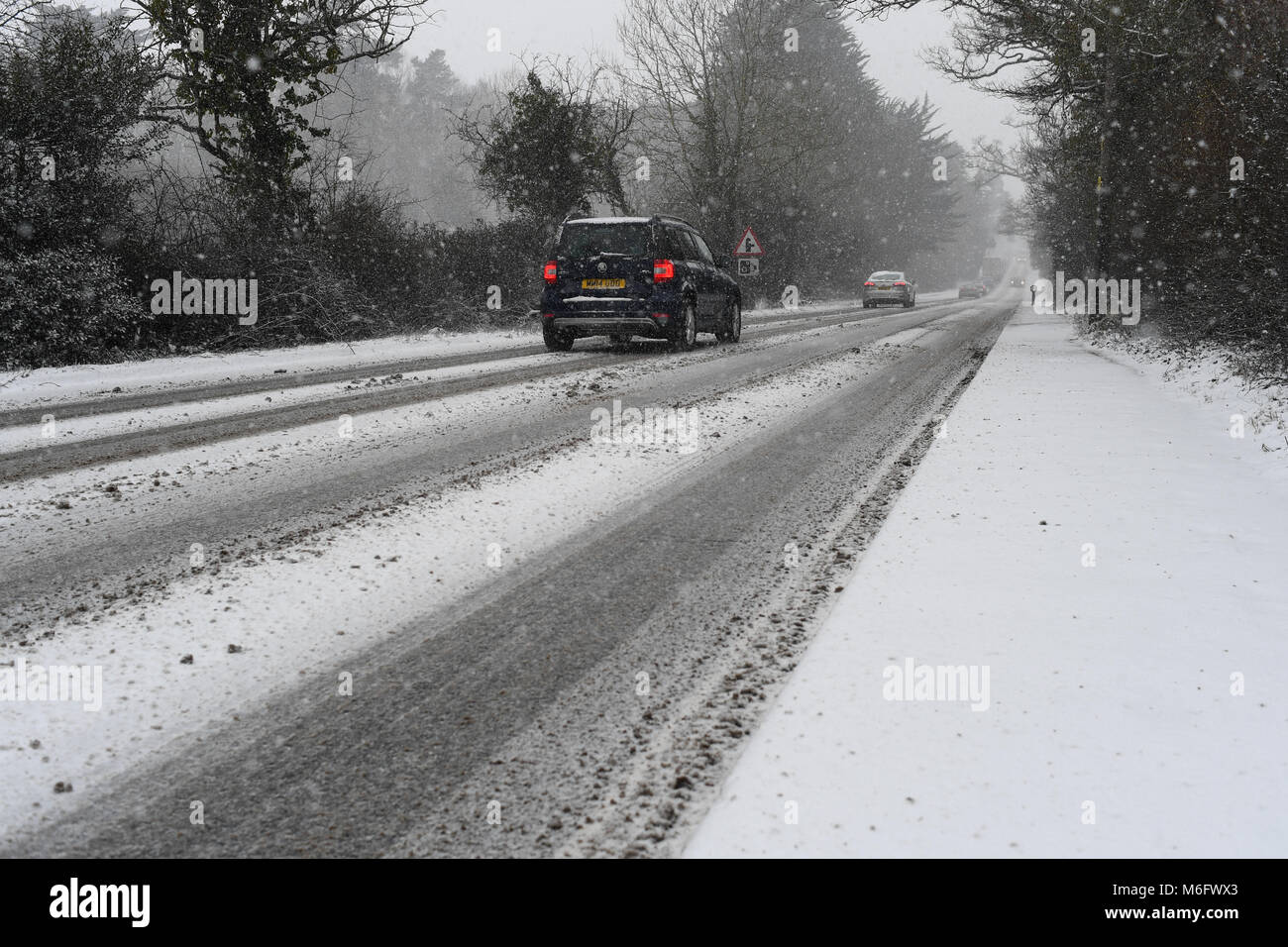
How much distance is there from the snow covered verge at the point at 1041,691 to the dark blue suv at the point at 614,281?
873 cm

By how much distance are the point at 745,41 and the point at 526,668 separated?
3420 cm

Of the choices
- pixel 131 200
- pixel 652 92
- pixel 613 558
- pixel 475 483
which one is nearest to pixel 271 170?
pixel 131 200

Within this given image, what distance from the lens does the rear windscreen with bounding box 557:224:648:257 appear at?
13.5m

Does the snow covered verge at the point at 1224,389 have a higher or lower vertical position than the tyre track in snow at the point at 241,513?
higher

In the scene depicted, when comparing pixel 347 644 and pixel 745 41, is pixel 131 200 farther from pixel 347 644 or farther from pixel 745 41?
pixel 745 41

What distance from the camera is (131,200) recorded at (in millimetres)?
13539

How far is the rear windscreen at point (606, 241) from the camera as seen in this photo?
13531 millimetres

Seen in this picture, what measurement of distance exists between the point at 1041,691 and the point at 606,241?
38.5 feet

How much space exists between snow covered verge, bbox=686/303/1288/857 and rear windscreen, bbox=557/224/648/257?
903 cm

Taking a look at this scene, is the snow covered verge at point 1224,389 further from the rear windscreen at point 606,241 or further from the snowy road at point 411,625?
the rear windscreen at point 606,241

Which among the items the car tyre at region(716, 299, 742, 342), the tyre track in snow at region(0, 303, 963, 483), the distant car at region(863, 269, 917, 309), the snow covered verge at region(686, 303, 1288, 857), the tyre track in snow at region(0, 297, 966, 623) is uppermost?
the distant car at region(863, 269, 917, 309)

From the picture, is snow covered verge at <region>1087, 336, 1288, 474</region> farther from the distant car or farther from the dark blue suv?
the distant car


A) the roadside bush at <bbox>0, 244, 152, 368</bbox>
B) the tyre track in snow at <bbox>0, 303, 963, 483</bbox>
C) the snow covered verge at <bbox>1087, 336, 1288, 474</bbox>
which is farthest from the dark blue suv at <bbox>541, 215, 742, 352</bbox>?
the snow covered verge at <bbox>1087, 336, 1288, 474</bbox>

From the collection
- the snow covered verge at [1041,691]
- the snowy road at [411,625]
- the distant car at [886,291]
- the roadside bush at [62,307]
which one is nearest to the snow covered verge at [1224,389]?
the snow covered verge at [1041,691]
